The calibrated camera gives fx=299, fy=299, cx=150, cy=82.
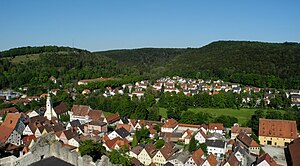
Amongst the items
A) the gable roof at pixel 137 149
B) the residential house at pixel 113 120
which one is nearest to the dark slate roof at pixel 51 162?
the gable roof at pixel 137 149

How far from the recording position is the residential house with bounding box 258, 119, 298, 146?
4103 cm

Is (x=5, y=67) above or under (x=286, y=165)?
above

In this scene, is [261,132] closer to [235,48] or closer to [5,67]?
[5,67]

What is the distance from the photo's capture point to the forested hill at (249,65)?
90812mm

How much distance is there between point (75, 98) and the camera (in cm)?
6612

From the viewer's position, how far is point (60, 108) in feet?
183

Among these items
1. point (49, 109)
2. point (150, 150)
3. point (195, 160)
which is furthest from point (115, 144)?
point (49, 109)

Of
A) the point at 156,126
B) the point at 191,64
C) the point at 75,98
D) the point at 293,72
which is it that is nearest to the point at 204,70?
the point at 191,64

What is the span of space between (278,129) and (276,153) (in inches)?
197

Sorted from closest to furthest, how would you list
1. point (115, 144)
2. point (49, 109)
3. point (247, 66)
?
point (115, 144), point (49, 109), point (247, 66)

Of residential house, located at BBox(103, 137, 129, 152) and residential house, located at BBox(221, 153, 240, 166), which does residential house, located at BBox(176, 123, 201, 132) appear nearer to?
residential house, located at BBox(103, 137, 129, 152)

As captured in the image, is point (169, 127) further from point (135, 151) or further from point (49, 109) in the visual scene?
point (49, 109)

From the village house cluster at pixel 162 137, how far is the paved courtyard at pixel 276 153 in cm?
119

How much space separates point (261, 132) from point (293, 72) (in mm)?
59045
